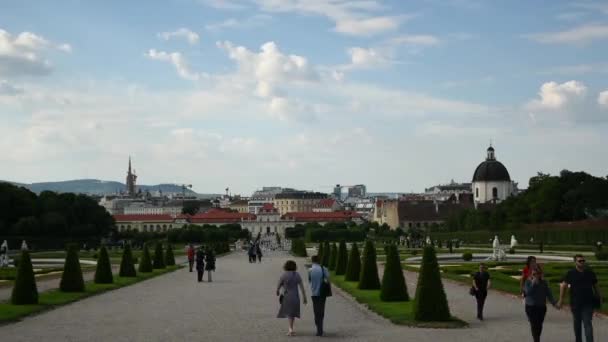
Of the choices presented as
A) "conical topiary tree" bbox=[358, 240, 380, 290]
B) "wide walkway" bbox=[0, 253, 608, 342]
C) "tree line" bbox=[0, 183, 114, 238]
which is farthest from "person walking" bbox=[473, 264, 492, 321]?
"tree line" bbox=[0, 183, 114, 238]

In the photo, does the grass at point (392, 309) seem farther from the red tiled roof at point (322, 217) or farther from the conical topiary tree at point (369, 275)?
the red tiled roof at point (322, 217)

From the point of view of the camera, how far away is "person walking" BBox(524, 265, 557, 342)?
12805 millimetres

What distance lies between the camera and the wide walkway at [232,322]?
14.7 metres

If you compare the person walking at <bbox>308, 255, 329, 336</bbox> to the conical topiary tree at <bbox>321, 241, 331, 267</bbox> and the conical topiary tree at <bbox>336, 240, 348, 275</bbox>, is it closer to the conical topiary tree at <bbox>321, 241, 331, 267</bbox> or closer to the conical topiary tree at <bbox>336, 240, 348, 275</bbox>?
the conical topiary tree at <bbox>336, 240, 348, 275</bbox>

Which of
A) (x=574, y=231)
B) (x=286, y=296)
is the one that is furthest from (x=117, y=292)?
(x=574, y=231)

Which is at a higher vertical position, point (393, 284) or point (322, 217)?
point (322, 217)

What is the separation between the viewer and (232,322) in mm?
16953

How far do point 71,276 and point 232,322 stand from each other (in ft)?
30.9

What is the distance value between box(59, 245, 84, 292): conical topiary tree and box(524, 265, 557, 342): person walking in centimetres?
1492

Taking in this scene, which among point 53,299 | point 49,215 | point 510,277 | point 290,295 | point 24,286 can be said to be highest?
point 49,215

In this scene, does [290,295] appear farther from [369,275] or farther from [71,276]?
[71,276]

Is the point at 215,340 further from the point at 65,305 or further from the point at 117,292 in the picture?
the point at 117,292

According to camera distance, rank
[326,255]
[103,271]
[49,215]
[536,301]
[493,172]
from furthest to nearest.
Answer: [493,172] < [49,215] < [326,255] < [103,271] < [536,301]

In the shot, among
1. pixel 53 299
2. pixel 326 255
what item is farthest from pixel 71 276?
pixel 326 255
